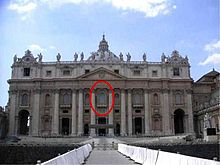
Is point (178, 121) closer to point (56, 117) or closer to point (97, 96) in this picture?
point (97, 96)

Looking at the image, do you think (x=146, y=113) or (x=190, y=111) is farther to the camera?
(x=190, y=111)

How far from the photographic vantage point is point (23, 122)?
79.2 metres

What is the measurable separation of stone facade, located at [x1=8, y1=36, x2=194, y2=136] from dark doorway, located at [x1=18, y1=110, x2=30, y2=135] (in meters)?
0.13

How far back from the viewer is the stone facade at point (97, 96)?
73.2 meters

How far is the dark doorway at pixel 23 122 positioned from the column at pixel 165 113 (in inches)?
1387

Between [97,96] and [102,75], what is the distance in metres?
5.47

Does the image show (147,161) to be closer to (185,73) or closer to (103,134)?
(103,134)

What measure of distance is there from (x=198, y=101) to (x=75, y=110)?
33048 mm

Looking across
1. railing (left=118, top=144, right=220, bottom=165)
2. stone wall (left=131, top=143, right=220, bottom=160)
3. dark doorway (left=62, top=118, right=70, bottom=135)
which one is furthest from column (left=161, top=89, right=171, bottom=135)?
railing (left=118, top=144, right=220, bottom=165)

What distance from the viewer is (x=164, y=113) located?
243 ft

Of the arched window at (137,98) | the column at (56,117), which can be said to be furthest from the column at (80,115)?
the arched window at (137,98)

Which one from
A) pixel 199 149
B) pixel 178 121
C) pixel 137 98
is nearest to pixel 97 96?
pixel 137 98

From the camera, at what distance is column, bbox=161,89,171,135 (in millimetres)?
72750

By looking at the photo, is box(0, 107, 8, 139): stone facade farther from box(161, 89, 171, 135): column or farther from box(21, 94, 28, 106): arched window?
box(161, 89, 171, 135): column
